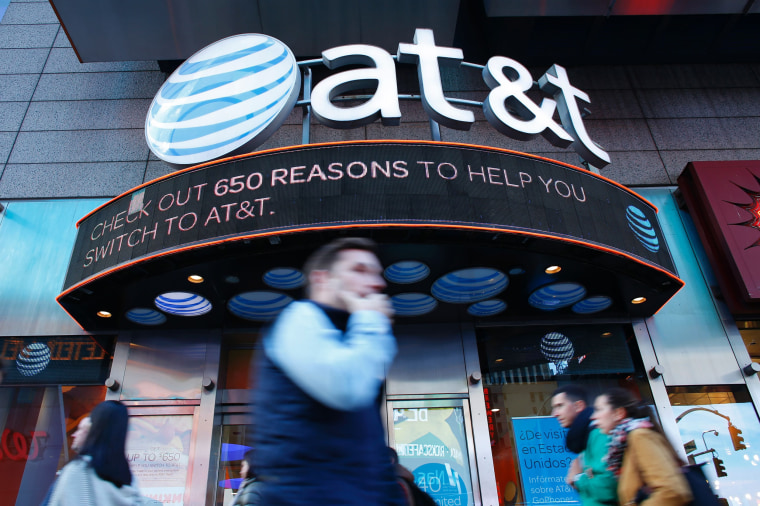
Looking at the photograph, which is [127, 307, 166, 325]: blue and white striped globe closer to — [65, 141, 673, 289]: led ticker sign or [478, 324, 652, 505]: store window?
[65, 141, 673, 289]: led ticker sign

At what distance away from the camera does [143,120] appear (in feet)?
26.9

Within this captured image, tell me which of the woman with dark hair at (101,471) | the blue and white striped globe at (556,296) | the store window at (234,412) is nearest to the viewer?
the woman with dark hair at (101,471)

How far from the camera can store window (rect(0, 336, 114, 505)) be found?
5.86 m

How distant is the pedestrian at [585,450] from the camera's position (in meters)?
2.65

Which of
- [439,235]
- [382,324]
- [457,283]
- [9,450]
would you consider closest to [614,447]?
[382,324]

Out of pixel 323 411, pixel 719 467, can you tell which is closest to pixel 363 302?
pixel 323 411

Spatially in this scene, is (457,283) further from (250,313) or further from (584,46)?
(584,46)

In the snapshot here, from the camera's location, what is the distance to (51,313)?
21.9 feet

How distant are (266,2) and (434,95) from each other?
389cm

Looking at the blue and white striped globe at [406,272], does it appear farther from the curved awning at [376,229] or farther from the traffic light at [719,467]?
the traffic light at [719,467]

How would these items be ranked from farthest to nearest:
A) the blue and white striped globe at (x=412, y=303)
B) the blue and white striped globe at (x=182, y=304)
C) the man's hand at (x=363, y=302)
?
1. the blue and white striped globe at (x=412, y=303)
2. the blue and white striped globe at (x=182, y=304)
3. the man's hand at (x=363, y=302)

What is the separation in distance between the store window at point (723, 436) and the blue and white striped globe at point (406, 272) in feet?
12.8

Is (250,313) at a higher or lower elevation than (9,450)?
higher

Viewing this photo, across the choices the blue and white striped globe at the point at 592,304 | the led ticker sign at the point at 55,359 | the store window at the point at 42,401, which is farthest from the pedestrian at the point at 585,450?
the led ticker sign at the point at 55,359
